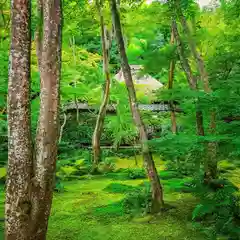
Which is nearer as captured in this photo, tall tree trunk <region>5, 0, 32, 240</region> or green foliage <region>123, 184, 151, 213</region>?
tall tree trunk <region>5, 0, 32, 240</region>

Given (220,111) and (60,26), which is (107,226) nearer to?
(220,111)

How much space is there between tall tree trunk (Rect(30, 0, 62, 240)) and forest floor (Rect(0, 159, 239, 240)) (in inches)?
68.3

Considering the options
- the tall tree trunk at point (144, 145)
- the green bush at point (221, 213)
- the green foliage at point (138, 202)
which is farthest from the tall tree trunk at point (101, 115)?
the green bush at point (221, 213)

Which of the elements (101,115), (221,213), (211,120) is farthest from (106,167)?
(221,213)

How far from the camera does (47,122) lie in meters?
4.55

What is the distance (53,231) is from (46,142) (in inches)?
105

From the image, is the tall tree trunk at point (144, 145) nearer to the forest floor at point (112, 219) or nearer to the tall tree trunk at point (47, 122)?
the forest floor at point (112, 219)

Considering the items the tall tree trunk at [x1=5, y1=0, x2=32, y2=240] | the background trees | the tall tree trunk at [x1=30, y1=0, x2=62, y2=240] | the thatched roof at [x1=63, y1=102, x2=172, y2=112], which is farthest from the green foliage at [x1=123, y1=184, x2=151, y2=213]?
the thatched roof at [x1=63, y1=102, x2=172, y2=112]

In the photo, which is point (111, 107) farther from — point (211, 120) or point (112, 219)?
point (112, 219)

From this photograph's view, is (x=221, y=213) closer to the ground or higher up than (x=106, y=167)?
higher up

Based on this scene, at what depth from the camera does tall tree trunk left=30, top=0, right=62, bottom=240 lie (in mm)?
4492

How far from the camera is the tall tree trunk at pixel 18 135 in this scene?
4.37 meters

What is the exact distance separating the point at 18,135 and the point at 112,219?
364 cm

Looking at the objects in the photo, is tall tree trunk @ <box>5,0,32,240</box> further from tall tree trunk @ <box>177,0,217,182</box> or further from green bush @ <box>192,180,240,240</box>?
tall tree trunk @ <box>177,0,217,182</box>
